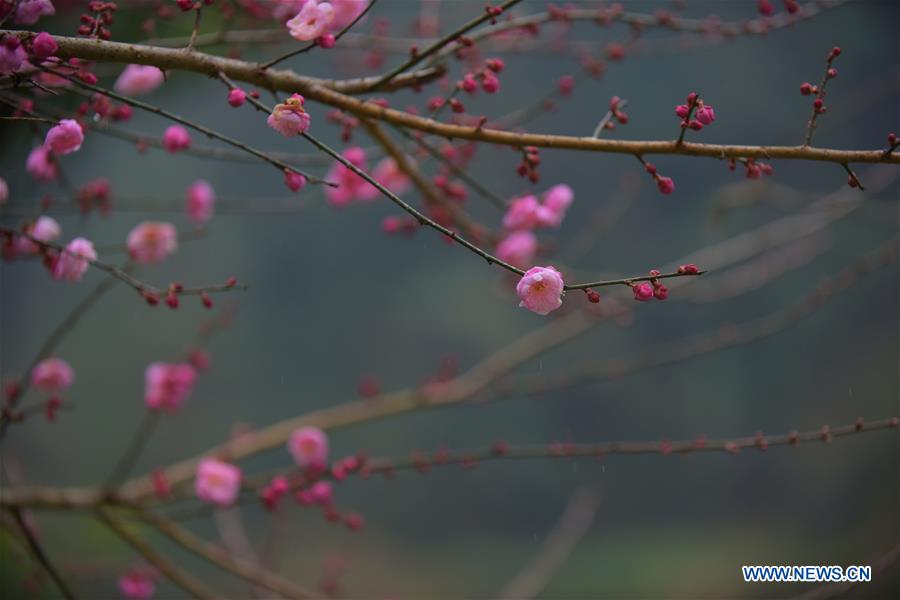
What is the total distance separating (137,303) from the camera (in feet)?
6.81

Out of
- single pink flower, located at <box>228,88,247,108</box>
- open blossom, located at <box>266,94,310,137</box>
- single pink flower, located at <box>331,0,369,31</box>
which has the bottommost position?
open blossom, located at <box>266,94,310,137</box>

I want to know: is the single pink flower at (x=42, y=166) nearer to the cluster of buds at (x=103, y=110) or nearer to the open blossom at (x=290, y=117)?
the cluster of buds at (x=103, y=110)

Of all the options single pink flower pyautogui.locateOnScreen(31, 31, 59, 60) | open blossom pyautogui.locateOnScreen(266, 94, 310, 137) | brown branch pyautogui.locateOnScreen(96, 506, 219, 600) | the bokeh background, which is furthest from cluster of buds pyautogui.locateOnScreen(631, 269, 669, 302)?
the bokeh background

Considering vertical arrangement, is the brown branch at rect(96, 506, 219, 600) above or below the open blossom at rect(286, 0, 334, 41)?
below

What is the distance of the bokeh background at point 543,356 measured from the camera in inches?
72.2

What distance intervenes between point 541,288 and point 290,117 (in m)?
0.22

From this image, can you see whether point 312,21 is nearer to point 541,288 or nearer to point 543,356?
point 541,288

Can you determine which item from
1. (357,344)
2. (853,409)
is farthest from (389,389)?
(853,409)

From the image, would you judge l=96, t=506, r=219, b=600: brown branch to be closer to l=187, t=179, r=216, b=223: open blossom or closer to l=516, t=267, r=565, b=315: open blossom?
l=187, t=179, r=216, b=223: open blossom

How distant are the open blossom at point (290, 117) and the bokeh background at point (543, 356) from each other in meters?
1.20

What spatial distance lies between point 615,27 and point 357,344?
1.02 metres

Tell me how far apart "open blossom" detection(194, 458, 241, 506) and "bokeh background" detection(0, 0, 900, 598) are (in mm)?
706

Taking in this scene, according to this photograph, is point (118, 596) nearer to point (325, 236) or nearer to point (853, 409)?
point (325, 236)

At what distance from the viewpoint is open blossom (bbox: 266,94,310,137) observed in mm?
578
